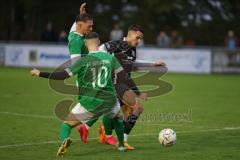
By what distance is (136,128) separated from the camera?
1351 cm

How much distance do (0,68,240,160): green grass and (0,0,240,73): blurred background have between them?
1718 centimetres

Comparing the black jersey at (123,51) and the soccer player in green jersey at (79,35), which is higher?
the soccer player in green jersey at (79,35)

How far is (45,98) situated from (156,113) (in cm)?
476

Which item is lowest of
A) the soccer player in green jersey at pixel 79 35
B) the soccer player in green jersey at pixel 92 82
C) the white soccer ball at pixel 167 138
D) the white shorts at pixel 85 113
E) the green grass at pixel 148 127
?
the green grass at pixel 148 127

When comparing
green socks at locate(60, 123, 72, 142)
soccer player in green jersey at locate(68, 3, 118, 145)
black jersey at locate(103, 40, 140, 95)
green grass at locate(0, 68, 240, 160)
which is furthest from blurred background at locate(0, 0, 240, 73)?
green socks at locate(60, 123, 72, 142)

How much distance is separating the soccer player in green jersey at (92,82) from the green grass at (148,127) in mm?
588

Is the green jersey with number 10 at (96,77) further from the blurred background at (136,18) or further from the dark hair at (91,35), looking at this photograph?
the blurred background at (136,18)

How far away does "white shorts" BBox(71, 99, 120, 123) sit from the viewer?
1022 centimetres

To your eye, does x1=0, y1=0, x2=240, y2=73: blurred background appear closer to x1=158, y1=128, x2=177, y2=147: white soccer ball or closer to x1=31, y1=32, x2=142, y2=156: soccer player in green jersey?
x1=158, y1=128, x2=177, y2=147: white soccer ball

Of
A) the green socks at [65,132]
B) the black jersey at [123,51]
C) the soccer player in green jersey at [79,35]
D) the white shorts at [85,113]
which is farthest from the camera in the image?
the black jersey at [123,51]

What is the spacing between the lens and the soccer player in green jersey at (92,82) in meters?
10.1

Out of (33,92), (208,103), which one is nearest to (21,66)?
(33,92)

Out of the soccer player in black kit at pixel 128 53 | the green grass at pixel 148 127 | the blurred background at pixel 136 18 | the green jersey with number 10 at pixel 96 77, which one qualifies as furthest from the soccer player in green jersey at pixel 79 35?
the blurred background at pixel 136 18

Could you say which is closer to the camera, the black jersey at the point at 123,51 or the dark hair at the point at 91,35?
the dark hair at the point at 91,35
